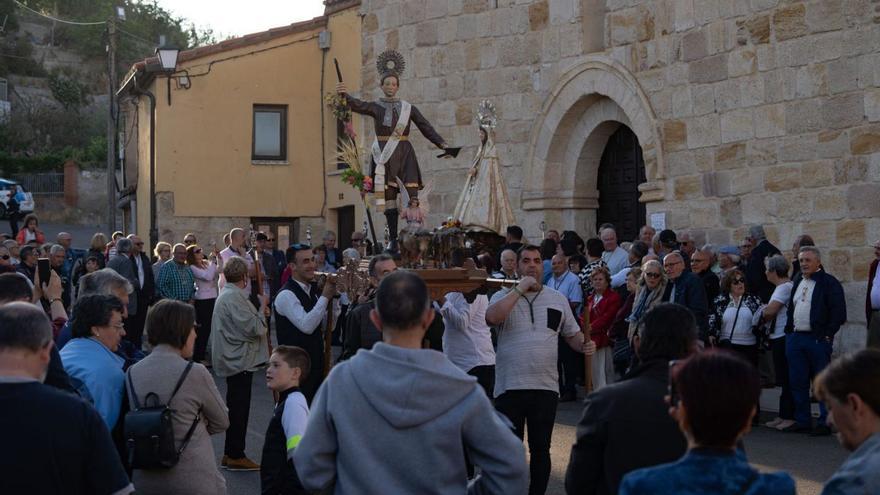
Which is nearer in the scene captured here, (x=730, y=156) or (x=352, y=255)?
(x=352, y=255)

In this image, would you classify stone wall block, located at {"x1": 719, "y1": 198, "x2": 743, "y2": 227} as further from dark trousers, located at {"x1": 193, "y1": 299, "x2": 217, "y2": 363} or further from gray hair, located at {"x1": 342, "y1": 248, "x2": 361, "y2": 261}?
dark trousers, located at {"x1": 193, "y1": 299, "x2": 217, "y2": 363}

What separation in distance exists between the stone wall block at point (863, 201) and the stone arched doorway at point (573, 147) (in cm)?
386

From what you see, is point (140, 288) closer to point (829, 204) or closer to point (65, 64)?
point (829, 204)

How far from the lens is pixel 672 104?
17.3 meters

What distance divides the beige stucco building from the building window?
20 millimetres

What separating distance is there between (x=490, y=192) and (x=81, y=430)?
1001 centimetres

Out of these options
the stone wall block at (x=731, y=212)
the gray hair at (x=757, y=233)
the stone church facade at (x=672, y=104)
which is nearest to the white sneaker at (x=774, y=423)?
the stone church facade at (x=672, y=104)

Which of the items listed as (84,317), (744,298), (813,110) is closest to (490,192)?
(744,298)

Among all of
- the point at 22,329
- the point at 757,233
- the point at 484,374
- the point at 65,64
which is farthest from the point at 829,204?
the point at 65,64

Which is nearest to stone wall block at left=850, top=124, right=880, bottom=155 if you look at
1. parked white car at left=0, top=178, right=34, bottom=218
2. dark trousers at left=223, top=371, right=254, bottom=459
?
dark trousers at left=223, top=371, right=254, bottom=459

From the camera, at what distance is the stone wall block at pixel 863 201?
577 inches

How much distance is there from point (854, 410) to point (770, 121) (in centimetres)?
1234

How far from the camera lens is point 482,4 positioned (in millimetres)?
20203

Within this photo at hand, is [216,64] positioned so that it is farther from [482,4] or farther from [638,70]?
[638,70]
